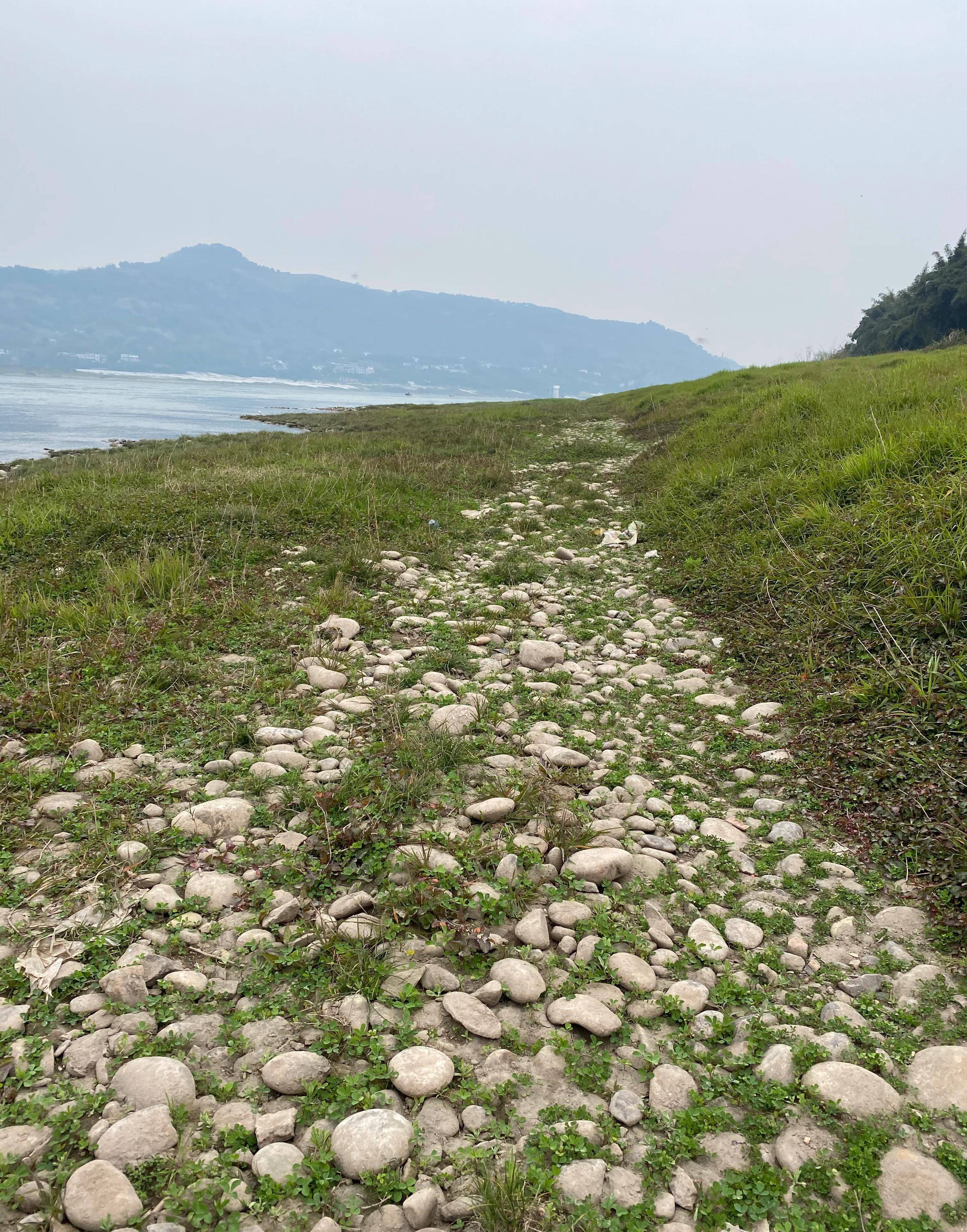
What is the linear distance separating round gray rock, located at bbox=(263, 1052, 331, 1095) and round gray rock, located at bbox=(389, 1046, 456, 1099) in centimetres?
26

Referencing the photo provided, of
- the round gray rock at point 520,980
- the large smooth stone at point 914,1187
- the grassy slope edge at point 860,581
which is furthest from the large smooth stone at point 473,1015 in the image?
the grassy slope edge at point 860,581

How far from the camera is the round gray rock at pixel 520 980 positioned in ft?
8.95

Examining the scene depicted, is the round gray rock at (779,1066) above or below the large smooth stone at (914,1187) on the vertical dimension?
below

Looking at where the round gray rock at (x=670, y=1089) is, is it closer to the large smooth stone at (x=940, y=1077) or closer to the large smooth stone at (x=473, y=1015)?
the large smooth stone at (x=473, y=1015)

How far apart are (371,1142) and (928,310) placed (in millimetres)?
54044

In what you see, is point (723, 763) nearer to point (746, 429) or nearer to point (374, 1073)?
point (374, 1073)

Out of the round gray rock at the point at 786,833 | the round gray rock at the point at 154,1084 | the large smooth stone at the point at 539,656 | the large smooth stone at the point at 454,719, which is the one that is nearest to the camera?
the round gray rock at the point at 154,1084

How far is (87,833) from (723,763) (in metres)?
4.04

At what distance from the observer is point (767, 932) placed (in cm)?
313

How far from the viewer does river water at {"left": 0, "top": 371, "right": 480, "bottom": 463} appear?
3020cm

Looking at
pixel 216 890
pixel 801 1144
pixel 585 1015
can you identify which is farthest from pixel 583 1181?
pixel 216 890

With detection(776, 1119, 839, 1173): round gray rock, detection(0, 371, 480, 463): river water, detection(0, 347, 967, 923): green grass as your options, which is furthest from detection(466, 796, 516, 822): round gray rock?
detection(0, 371, 480, 463): river water

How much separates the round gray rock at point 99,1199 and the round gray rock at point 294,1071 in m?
0.50

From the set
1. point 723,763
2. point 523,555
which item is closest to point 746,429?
point 523,555
